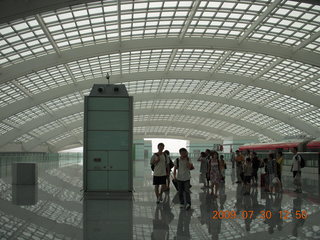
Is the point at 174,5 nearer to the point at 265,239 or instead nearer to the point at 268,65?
the point at 268,65

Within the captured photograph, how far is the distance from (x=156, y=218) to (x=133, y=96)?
2182cm

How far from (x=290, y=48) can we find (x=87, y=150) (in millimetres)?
29466

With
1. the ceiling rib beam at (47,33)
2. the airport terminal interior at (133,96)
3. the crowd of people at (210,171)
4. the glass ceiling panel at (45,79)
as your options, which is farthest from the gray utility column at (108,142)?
the glass ceiling panel at (45,79)

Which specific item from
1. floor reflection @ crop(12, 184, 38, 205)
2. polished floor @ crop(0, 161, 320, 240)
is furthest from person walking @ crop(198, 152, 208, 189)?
floor reflection @ crop(12, 184, 38, 205)

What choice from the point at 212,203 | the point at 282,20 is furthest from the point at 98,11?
the point at 212,203

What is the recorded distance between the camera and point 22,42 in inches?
1163

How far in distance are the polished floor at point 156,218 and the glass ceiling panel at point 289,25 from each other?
865 inches

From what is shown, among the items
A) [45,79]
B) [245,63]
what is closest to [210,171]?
[245,63]

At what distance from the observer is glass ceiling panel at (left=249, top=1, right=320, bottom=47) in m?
28.5

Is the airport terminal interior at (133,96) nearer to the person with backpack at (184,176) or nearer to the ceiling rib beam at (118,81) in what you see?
the ceiling rib beam at (118,81)

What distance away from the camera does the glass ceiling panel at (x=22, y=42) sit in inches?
1059

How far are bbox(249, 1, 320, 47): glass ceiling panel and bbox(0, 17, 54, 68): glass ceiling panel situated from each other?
19.0m

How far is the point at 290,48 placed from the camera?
3550 cm

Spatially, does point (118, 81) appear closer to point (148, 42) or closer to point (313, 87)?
point (148, 42)
